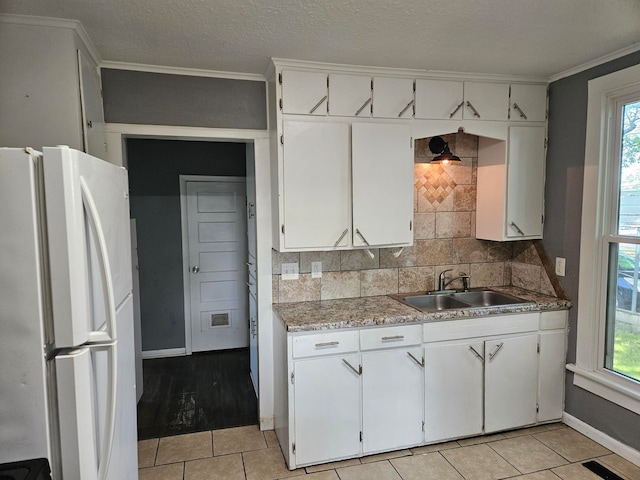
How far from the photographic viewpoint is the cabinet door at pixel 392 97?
262 centimetres

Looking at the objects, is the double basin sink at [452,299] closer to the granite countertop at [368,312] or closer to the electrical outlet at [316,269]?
the granite countertop at [368,312]

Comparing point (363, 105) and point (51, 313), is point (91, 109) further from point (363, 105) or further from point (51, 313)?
point (363, 105)

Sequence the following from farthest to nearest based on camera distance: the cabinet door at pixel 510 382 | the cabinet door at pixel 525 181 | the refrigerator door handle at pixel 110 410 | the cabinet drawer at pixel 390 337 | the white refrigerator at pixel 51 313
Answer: the cabinet door at pixel 525 181 < the cabinet door at pixel 510 382 < the cabinet drawer at pixel 390 337 < the refrigerator door handle at pixel 110 410 < the white refrigerator at pixel 51 313

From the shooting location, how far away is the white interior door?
4.39 metres

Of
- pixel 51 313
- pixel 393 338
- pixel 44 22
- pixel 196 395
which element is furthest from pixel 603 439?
pixel 44 22

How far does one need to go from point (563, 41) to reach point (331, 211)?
1.60m

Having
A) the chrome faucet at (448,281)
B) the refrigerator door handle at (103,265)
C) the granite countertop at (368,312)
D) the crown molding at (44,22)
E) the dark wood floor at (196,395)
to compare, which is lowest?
the dark wood floor at (196,395)

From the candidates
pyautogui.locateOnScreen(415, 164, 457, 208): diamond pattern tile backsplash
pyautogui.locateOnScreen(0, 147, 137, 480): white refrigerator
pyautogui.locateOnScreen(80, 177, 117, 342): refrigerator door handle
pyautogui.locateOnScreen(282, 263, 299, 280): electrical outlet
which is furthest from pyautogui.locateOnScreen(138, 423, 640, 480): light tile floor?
pyautogui.locateOnScreen(415, 164, 457, 208): diamond pattern tile backsplash

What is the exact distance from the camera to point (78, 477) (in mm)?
1148

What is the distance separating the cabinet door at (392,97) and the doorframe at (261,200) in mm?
740

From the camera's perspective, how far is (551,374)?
2.80m

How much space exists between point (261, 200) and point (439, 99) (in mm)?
1383

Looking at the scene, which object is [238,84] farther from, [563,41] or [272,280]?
[563,41]

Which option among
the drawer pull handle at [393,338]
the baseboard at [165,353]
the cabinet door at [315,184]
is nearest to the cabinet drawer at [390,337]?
the drawer pull handle at [393,338]
